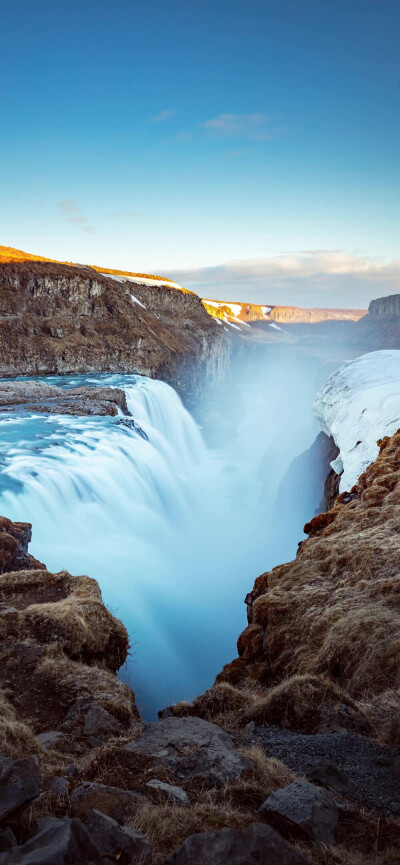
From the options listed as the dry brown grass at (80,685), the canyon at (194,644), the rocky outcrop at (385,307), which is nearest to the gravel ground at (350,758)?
the canyon at (194,644)

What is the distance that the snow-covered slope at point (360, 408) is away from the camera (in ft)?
59.6

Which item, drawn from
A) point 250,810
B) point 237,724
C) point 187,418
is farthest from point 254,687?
point 187,418

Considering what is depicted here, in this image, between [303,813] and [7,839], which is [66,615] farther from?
[303,813]

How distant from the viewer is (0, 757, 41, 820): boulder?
9.98ft

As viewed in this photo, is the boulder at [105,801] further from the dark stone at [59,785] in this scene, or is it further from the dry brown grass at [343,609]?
the dry brown grass at [343,609]

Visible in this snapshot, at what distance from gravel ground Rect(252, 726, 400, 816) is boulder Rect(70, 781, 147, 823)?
5.76 feet

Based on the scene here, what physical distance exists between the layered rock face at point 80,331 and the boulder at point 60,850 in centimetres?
4657

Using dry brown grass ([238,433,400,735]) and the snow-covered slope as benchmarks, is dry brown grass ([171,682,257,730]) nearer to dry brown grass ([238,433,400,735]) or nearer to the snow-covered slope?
dry brown grass ([238,433,400,735])

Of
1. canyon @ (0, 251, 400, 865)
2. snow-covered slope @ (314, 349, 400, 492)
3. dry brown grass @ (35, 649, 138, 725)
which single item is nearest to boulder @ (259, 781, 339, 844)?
canyon @ (0, 251, 400, 865)

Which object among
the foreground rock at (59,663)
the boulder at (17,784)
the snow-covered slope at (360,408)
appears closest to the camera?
the boulder at (17,784)

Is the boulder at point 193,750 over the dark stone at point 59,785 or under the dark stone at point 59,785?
under

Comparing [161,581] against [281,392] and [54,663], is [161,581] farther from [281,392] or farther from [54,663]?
[281,392]

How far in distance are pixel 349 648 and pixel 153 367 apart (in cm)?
5277

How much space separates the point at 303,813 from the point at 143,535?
651 inches
